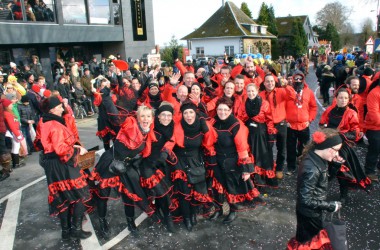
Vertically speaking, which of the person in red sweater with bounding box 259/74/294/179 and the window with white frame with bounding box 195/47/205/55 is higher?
the window with white frame with bounding box 195/47/205/55

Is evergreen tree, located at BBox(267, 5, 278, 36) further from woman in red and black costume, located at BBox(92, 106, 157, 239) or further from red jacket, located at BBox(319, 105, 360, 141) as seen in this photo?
woman in red and black costume, located at BBox(92, 106, 157, 239)

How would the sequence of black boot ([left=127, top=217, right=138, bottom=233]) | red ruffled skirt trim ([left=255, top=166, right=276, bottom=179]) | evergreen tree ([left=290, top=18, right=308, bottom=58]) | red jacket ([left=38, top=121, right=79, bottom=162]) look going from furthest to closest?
1. evergreen tree ([left=290, top=18, right=308, bottom=58])
2. red ruffled skirt trim ([left=255, top=166, right=276, bottom=179])
3. black boot ([left=127, top=217, right=138, bottom=233])
4. red jacket ([left=38, top=121, right=79, bottom=162])

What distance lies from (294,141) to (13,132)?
6.09 m

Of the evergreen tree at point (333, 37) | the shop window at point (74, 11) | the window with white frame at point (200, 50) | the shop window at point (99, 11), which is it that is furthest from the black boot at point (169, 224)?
the evergreen tree at point (333, 37)

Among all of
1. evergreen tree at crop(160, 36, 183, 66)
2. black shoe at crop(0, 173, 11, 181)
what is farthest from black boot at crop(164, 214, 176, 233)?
evergreen tree at crop(160, 36, 183, 66)

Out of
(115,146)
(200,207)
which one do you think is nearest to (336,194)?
(200,207)

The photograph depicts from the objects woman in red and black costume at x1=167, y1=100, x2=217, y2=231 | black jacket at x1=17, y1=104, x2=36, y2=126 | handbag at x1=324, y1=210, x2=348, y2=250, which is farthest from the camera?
black jacket at x1=17, y1=104, x2=36, y2=126

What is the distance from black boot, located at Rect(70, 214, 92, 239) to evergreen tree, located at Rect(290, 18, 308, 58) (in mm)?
49698

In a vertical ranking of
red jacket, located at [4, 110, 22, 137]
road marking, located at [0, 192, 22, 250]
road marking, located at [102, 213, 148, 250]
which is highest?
red jacket, located at [4, 110, 22, 137]

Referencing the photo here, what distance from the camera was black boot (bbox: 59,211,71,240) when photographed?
439 centimetres

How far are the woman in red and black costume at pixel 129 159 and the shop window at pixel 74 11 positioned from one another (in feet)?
52.4

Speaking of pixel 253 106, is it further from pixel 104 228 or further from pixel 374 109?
pixel 104 228

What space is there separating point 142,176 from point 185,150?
694 millimetres

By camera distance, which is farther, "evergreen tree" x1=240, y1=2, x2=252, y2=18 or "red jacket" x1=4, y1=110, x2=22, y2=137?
"evergreen tree" x1=240, y1=2, x2=252, y2=18
